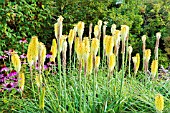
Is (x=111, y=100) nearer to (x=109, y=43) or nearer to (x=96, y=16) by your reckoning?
(x=109, y=43)

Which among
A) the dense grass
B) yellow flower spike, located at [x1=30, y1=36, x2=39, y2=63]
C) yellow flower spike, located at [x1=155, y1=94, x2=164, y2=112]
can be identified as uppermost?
yellow flower spike, located at [x1=30, y1=36, x2=39, y2=63]

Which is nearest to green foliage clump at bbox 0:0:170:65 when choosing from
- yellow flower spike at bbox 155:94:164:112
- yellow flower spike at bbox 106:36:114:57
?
yellow flower spike at bbox 106:36:114:57

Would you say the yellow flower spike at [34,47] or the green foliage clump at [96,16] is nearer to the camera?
the yellow flower spike at [34,47]

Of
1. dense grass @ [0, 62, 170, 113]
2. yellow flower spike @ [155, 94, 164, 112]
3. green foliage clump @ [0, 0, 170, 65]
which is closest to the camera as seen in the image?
yellow flower spike @ [155, 94, 164, 112]

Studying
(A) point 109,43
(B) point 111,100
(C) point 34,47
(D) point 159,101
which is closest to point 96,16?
(B) point 111,100

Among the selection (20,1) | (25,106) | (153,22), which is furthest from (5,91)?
(153,22)

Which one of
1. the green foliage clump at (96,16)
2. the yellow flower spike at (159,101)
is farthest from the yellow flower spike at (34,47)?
the green foliage clump at (96,16)

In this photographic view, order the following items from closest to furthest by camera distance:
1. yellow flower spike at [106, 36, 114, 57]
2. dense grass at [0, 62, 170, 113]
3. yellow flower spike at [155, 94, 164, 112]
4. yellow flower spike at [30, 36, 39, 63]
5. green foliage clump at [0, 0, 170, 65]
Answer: yellow flower spike at [155, 94, 164, 112] < yellow flower spike at [30, 36, 39, 63] < yellow flower spike at [106, 36, 114, 57] < dense grass at [0, 62, 170, 113] < green foliage clump at [0, 0, 170, 65]

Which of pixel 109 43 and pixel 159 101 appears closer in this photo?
pixel 159 101

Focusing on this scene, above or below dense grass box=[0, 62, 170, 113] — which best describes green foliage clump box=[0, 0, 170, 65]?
above

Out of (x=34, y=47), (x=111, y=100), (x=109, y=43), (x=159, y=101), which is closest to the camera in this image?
(x=159, y=101)

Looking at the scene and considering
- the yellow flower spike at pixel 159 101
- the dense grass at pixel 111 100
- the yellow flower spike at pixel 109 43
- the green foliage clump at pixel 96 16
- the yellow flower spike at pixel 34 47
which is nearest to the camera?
the yellow flower spike at pixel 159 101

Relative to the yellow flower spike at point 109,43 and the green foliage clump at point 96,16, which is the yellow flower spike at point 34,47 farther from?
the green foliage clump at point 96,16

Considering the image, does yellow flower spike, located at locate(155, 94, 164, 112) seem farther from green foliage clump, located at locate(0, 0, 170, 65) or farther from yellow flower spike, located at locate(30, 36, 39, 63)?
green foliage clump, located at locate(0, 0, 170, 65)
